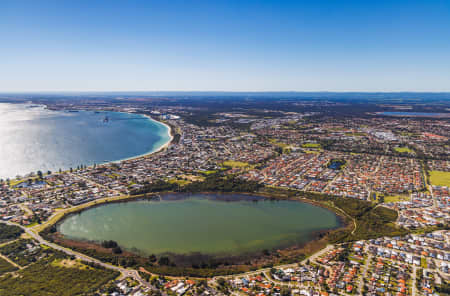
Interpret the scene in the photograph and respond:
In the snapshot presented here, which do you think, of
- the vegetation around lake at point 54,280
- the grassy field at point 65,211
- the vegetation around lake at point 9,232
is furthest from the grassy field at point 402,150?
the vegetation around lake at point 9,232

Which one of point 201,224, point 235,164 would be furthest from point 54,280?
point 235,164

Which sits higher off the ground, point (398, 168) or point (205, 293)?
point (398, 168)

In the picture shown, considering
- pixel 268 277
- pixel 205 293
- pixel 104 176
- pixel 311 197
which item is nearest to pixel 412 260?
pixel 268 277

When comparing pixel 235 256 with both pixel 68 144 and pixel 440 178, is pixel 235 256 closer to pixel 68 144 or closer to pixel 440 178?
pixel 440 178

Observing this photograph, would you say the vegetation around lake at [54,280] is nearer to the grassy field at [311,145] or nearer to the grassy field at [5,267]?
the grassy field at [5,267]

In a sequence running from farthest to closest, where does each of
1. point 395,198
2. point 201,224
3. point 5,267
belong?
1. point 395,198
2. point 201,224
3. point 5,267

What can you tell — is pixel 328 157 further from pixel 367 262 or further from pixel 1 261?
pixel 1 261
